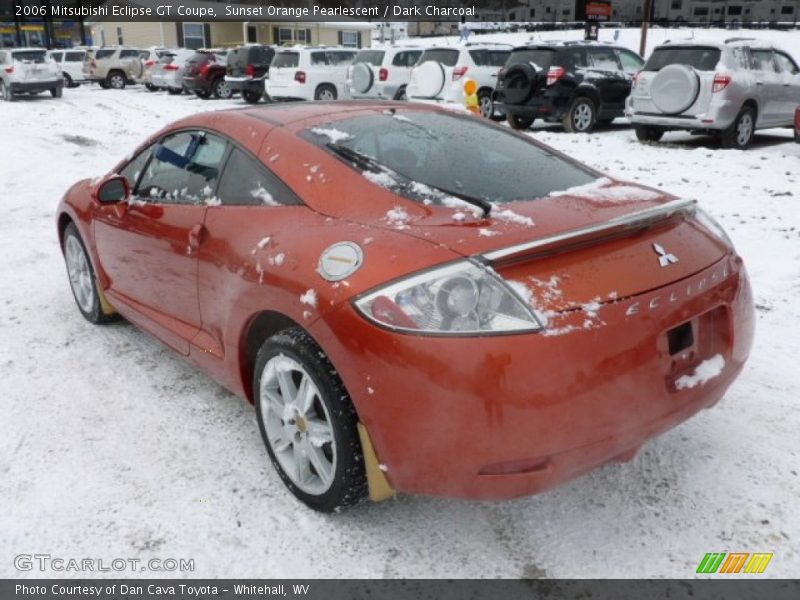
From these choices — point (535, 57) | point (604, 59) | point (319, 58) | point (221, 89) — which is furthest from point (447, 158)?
point (221, 89)

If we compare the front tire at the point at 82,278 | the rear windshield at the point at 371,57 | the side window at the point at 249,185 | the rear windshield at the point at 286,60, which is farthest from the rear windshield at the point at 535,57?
the side window at the point at 249,185

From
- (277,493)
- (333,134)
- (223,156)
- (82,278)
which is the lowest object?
(277,493)

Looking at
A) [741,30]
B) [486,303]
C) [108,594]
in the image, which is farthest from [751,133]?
[741,30]

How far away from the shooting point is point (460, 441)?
2.13m

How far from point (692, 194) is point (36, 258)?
6.80 m

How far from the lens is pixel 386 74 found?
17312 mm

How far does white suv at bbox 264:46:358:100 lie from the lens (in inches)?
757

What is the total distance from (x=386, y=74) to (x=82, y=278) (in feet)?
45.5

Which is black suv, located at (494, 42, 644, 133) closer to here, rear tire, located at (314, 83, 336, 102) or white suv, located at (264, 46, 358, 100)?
white suv, located at (264, 46, 358, 100)

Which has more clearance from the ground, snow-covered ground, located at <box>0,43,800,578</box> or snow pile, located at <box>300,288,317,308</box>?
snow pile, located at <box>300,288,317,308</box>

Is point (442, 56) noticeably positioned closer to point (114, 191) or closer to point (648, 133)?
point (648, 133)

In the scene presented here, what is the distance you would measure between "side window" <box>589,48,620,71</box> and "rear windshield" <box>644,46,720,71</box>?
206cm

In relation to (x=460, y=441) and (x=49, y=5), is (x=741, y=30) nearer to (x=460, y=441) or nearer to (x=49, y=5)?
(x=49, y=5)

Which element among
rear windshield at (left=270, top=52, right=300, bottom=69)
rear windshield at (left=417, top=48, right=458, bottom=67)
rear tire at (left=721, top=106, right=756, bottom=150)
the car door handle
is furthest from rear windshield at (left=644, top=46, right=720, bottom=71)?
rear windshield at (left=270, top=52, right=300, bottom=69)
